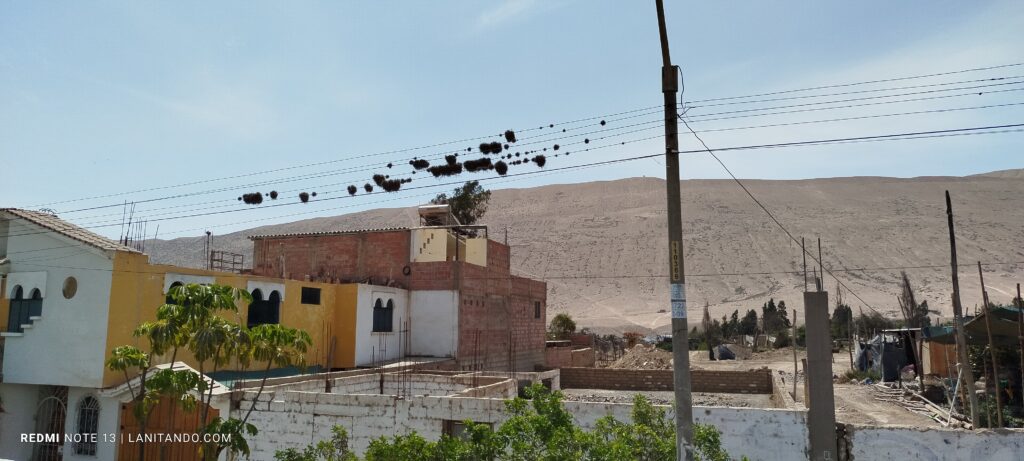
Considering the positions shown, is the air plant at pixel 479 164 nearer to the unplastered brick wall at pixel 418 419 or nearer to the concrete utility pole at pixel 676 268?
the unplastered brick wall at pixel 418 419

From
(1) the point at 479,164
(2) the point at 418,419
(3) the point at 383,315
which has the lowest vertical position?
(2) the point at 418,419

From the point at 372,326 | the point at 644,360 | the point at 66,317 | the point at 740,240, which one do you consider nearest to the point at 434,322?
the point at 372,326

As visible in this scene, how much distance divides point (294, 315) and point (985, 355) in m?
21.6

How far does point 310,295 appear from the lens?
81.7 feet

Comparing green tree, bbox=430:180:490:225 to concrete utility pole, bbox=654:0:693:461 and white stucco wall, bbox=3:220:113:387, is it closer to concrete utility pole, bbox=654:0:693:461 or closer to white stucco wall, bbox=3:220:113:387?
white stucco wall, bbox=3:220:113:387

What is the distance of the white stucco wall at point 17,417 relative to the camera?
1938cm

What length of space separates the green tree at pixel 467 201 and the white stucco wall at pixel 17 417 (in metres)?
38.0

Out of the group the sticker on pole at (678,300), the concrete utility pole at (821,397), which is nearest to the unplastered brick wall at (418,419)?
the concrete utility pole at (821,397)

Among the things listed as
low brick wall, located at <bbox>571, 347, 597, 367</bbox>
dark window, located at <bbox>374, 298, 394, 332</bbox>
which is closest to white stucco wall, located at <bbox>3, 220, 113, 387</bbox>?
dark window, located at <bbox>374, 298, 394, 332</bbox>

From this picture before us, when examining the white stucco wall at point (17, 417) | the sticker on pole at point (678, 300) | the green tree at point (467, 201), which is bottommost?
the white stucco wall at point (17, 417)

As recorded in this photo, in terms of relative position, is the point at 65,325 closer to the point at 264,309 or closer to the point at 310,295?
the point at 264,309

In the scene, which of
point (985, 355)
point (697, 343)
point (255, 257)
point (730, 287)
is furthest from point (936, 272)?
point (255, 257)

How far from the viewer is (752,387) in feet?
91.5

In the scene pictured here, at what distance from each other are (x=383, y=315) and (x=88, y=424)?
1134cm
